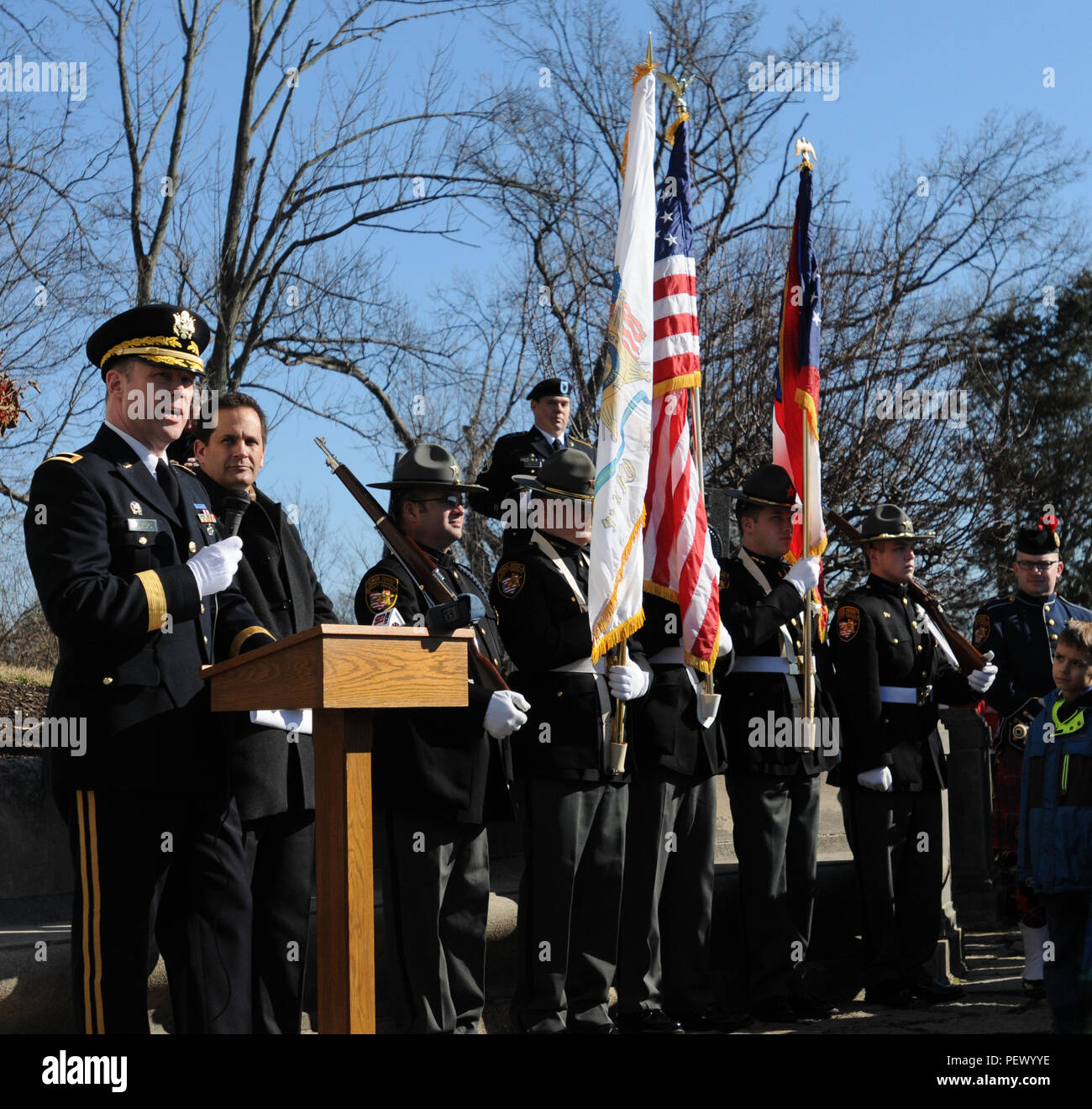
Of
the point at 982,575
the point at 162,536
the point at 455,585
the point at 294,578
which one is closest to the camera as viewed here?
the point at 162,536

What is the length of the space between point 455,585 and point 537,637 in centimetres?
46

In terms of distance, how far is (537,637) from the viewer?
5.50 meters

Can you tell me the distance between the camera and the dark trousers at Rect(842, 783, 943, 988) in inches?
260

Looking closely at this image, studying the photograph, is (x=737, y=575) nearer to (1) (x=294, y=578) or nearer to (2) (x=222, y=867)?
(1) (x=294, y=578)

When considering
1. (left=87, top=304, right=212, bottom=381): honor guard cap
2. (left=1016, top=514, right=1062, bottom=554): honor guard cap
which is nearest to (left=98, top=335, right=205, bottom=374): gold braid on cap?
(left=87, top=304, right=212, bottom=381): honor guard cap

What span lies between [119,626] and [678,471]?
10.8ft

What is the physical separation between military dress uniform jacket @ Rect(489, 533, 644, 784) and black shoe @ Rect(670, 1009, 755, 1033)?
46.4 inches

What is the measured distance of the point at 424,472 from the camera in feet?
17.2

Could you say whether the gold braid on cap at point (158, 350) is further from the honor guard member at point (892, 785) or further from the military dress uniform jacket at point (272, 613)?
the honor guard member at point (892, 785)

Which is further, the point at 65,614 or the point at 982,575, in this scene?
the point at 982,575

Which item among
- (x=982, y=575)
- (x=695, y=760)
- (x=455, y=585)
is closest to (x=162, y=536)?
(x=455, y=585)

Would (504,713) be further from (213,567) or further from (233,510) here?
(213,567)

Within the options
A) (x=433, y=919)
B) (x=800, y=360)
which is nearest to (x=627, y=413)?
(x=800, y=360)

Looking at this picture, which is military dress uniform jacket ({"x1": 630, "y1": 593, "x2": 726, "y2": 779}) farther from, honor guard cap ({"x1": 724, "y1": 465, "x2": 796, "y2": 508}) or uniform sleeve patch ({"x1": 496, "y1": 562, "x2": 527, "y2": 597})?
honor guard cap ({"x1": 724, "y1": 465, "x2": 796, "y2": 508})
